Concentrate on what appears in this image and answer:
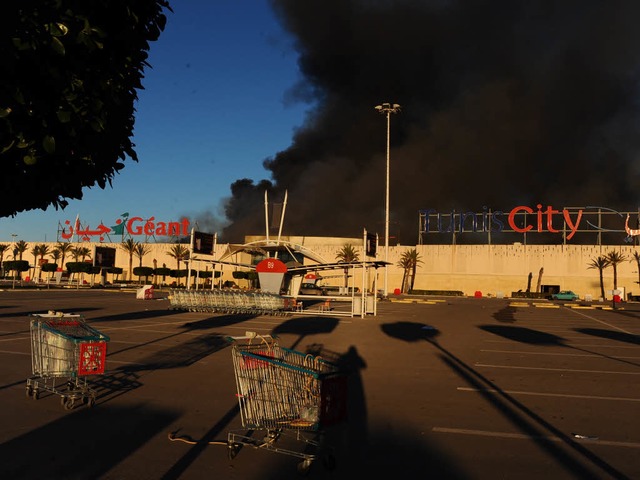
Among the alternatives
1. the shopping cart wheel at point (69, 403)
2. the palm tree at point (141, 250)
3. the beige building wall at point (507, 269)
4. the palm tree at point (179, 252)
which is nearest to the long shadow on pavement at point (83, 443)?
the shopping cart wheel at point (69, 403)

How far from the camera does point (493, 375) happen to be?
39.9 ft

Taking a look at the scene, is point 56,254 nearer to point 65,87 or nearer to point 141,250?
point 141,250

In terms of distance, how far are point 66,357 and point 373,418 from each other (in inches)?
192

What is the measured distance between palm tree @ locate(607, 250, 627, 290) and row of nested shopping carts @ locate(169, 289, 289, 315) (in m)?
62.4

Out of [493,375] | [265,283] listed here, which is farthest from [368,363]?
[265,283]

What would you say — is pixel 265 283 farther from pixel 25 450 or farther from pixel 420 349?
pixel 25 450

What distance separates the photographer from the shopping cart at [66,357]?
8453mm

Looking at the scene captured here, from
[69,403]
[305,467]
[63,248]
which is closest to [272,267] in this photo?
[69,403]

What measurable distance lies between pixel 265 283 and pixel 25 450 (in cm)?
2733

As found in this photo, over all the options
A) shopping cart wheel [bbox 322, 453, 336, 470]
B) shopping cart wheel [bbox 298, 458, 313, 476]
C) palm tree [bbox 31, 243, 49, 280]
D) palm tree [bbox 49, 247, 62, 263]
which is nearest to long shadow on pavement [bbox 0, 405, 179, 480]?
shopping cart wheel [bbox 298, 458, 313, 476]

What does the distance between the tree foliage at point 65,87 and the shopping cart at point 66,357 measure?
3726 millimetres

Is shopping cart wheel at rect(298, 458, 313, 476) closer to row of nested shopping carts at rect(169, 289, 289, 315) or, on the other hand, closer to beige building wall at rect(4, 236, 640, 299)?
row of nested shopping carts at rect(169, 289, 289, 315)

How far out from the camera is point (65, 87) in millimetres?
4332

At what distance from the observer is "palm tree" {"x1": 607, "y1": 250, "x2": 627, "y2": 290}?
7750 centimetres
